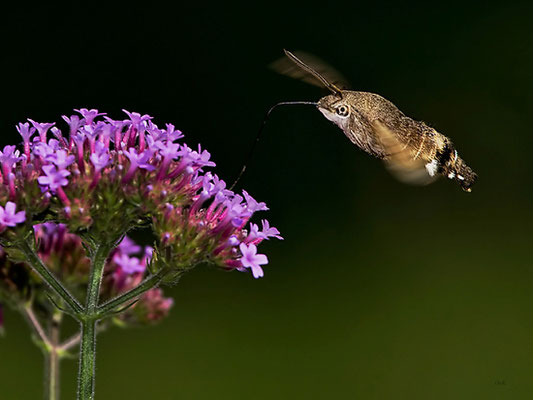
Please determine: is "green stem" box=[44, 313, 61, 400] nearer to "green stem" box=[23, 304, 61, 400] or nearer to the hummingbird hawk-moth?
"green stem" box=[23, 304, 61, 400]

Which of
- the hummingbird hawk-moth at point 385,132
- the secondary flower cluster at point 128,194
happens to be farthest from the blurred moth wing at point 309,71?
the secondary flower cluster at point 128,194

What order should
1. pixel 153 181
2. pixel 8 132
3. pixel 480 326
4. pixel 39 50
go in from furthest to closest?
pixel 39 50, pixel 8 132, pixel 480 326, pixel 153 181

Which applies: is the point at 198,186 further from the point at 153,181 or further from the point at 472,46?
the point at 472,46

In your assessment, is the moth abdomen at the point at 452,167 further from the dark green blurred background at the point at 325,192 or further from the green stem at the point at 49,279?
the dark green blurred background at the point at 325,192

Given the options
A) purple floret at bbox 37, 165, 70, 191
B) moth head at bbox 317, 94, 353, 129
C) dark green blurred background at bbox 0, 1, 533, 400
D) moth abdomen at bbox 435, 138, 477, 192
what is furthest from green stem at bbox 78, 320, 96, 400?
dark green blurred background at bbox 0, 1, 533, 400

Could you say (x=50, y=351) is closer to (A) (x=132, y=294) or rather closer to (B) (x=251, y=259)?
(A) (x=132, y=294)

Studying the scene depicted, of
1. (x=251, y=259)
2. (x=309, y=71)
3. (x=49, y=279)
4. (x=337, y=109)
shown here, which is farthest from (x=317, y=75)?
(x=49, y=279)

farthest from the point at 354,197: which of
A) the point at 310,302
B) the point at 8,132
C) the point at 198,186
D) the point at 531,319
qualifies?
the point at 198,186
